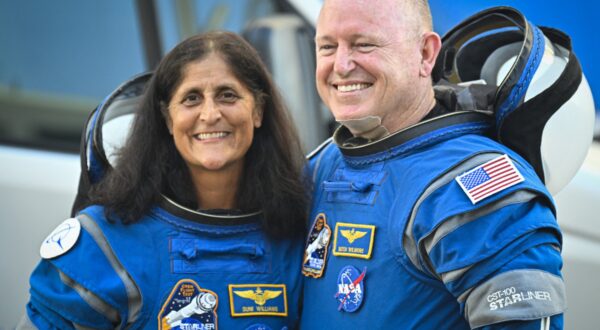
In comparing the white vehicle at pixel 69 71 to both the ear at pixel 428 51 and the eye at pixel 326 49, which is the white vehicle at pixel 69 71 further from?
the eye at pixel 326 49

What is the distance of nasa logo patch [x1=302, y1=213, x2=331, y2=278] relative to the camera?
268 cm

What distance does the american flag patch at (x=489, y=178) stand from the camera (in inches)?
90.4

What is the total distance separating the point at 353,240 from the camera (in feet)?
8.41

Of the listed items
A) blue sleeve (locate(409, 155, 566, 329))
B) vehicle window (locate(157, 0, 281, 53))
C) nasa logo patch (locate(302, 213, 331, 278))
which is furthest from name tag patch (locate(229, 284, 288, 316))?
vehicle window (locate(157, 0, 281, 53))

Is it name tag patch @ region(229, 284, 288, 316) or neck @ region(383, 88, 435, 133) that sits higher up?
neck @ region(383, 88, 435, 133)

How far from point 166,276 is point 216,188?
38 cm

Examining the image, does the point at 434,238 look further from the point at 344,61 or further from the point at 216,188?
the point at 216,188

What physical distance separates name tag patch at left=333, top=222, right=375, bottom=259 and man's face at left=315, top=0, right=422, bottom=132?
318mm

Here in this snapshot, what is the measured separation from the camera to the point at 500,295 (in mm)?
2217

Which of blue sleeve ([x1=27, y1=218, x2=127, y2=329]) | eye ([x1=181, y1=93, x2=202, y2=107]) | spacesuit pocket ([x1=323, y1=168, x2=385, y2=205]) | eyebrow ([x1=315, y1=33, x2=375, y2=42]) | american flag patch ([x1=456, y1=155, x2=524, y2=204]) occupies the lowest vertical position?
blue sleeve ([x1=27, y1=218, x2=127, y2=329])

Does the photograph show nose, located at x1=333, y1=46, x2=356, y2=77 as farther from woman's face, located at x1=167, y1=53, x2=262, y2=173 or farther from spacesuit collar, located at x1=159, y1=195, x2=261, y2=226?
spacesuit collar, located at x1=159, y1=195, x2=261, y2=226

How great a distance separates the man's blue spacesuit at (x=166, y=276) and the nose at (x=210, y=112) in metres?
0.28

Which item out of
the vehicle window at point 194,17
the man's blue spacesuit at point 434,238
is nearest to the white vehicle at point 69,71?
the vehicle window at point 194,17

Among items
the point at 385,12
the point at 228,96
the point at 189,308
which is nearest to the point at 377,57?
the point at 385,12
